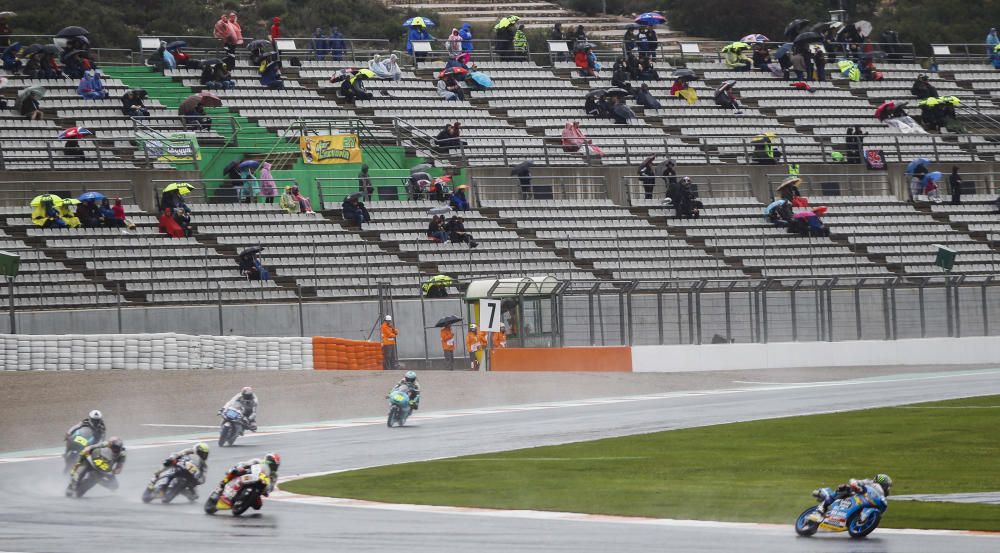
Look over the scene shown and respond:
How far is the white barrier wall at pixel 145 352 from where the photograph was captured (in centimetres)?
2722

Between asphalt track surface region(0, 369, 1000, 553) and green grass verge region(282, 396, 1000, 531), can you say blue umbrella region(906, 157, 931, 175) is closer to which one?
asphalt track surface region(0, 369, 1000, 553)

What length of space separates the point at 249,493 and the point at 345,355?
55.4ft

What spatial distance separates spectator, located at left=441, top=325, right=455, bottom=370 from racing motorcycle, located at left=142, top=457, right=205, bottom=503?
18103mm

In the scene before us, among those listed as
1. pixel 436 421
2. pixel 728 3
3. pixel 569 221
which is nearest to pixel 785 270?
pixel 569 221

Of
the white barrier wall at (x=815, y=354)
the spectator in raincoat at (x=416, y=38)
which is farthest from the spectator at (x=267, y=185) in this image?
the spectator in raincoat at (x=416, y=38)

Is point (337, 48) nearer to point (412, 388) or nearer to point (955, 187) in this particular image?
point (955, 187)

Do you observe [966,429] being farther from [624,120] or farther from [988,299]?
[624,120]

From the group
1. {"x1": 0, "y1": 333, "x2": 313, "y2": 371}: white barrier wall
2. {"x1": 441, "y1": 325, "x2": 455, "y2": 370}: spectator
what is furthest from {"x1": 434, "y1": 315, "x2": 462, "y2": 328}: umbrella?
→ {"x1": 0, "y1": 333, "x2": 313, "y2": 371}: white barrier wall

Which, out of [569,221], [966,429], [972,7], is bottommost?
[966,429]

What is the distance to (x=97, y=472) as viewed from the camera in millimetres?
15492

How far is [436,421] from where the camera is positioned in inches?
949

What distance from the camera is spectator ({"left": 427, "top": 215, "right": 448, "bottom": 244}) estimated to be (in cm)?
3719

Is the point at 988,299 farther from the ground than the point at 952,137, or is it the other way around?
the point at 952,137

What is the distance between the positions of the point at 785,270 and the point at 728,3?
47193 mm
